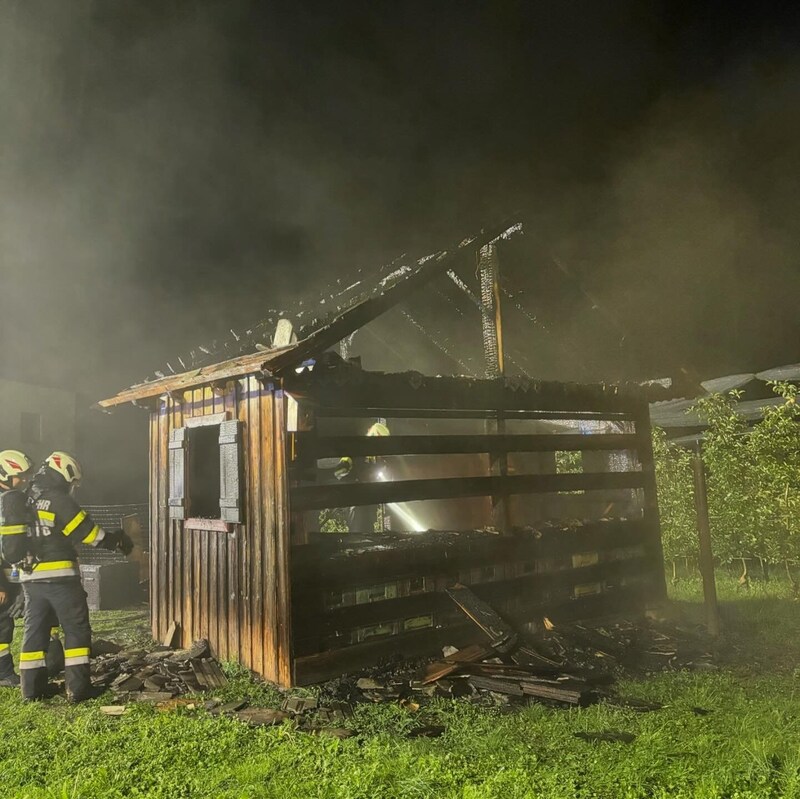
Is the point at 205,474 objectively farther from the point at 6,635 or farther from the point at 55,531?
the point at 6,635

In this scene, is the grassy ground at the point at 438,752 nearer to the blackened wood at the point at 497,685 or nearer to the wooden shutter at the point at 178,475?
the blackened wood at the point at 497,685

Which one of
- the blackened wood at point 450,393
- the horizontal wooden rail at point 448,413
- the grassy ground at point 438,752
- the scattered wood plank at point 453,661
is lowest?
the grassy ground at point 438,752

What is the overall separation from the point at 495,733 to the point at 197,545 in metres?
4.24

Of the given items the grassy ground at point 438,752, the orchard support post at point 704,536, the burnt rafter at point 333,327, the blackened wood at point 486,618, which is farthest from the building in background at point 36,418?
the orchard support post at point 704,536

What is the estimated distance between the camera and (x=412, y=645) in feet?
21.6

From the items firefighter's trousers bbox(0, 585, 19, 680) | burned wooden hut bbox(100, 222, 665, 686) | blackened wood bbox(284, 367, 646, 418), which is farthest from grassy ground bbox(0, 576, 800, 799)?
blackened wood bbox(284, 367, 646, 418)

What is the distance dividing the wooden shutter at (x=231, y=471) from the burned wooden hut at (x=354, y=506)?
0.9 inches

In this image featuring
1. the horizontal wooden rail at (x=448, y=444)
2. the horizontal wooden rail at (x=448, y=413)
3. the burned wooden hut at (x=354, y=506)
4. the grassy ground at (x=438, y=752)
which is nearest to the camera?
the grassy ground at (x=438, y=752)

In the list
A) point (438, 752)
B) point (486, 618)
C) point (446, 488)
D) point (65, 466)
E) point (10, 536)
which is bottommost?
point (438, 752)

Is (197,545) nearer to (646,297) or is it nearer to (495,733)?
(495,733)

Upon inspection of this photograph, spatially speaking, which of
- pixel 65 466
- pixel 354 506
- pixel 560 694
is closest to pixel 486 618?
pixel 560 694

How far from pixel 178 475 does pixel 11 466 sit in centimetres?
175

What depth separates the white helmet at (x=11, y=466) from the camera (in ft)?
21.3

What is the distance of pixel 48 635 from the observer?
6.11 metres
